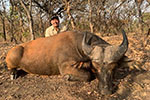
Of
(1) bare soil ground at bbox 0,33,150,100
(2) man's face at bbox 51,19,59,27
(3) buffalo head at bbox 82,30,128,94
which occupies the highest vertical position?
(2) man's face at bbox 51,19,59,27

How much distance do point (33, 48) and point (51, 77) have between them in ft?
3.61

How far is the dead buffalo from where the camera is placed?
3.21 m

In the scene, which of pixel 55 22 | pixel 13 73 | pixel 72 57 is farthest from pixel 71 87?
pixel 55 22

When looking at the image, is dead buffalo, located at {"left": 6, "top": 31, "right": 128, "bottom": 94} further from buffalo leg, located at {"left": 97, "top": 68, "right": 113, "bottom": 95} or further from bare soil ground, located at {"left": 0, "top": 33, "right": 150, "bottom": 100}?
bare soil ground, located at {"left": 0, "top": 33, "right": 150, "bottom": 100}

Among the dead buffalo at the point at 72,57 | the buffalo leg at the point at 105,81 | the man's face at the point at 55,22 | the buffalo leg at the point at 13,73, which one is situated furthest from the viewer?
the man's face at the point at 55,22

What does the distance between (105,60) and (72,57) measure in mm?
1106

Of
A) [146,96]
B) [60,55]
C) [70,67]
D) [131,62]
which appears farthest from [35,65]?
[146,96]

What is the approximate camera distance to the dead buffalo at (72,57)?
10.5 ft

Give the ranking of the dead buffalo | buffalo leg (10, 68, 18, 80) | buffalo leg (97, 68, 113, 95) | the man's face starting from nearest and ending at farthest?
buffalo leg (97, 68, 113, 95), the dead buffalo, buffalo leg (10, 68, 18, 80), the man's face

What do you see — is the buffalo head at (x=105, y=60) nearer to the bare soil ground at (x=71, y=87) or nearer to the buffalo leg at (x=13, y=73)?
the bare soil ground at (x=71, y=87)

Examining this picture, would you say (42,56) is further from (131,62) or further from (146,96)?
(146,96)

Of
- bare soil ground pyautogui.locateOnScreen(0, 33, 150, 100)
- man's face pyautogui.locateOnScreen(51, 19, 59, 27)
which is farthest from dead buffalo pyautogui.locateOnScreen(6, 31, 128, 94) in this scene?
man's face pyautogui.locateOnScreen(51, 19, 59, 27)

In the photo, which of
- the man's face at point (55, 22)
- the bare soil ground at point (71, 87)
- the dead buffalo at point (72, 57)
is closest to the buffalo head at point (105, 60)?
the dead buffalo at point (72, 57)

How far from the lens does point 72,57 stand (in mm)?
4012
